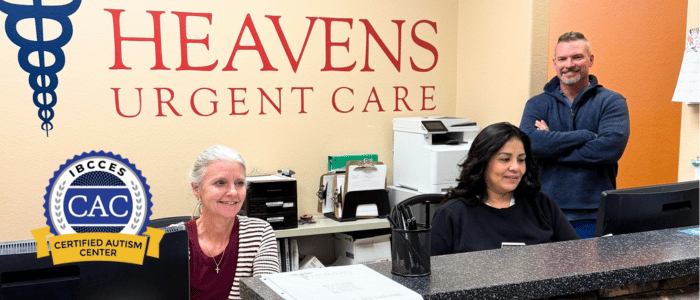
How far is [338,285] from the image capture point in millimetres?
1205

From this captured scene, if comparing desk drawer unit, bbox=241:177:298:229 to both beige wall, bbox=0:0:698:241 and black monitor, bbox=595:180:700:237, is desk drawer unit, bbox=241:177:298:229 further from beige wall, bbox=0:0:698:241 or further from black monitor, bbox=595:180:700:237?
black monitor, bbox=595:180:700:237

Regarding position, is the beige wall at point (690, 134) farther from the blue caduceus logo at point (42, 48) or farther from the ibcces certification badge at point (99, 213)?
the blue caduceus logo at point (42, 48)

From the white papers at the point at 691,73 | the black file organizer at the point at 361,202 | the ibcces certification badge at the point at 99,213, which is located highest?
the white papers at the point at 691,73

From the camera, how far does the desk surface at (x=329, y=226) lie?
135 inches

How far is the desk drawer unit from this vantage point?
334 cm

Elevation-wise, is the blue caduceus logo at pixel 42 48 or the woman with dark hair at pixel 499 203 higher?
the blue caduceus logo at pixel 42 48

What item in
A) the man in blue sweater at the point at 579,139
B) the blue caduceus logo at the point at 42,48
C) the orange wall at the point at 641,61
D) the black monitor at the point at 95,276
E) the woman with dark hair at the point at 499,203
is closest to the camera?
the black monitor at the point at 95,276

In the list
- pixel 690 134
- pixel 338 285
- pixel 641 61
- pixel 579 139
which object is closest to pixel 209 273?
pixel 338 285

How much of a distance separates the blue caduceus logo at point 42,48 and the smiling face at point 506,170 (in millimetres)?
2309

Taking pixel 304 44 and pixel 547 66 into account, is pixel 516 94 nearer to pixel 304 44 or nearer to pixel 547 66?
pixel 547 66

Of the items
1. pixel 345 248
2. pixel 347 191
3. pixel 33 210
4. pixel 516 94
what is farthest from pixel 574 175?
pixel 33 210

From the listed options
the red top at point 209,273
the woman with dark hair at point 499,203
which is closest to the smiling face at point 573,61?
the woman with dark hair at point 499,203

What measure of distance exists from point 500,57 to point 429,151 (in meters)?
0.79

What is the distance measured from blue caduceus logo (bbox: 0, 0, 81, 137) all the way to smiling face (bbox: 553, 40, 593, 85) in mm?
2464
